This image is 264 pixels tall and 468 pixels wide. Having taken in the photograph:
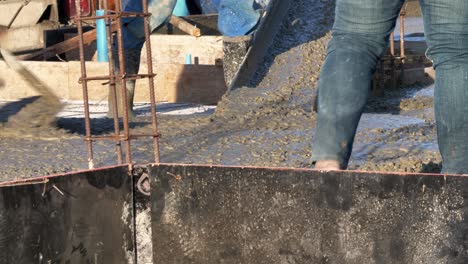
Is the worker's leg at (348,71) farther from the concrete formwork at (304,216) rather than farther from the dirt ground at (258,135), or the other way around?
the dirt ground at (258,135)

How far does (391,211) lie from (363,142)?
291 cm

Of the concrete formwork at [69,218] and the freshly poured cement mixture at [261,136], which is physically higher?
the concrete formwork at [69,218]

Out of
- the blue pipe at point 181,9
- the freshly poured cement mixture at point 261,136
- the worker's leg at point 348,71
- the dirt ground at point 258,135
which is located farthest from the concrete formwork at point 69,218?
the blue pipe at point 181,9

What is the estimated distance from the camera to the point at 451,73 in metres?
3.04

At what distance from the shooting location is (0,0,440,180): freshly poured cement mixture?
5102 millimetres

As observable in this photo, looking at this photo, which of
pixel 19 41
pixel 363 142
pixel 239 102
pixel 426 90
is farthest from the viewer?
pixel 19 41

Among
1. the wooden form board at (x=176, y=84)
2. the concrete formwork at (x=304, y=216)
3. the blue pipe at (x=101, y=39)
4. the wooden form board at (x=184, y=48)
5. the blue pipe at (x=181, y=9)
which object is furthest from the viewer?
the blue pipe at (x=181, y=9)

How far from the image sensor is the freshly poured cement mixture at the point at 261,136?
510cm

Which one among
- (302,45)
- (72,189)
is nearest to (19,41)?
(302,45)

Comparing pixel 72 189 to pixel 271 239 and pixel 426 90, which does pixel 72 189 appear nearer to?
pixel 271 239

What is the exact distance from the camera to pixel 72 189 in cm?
288

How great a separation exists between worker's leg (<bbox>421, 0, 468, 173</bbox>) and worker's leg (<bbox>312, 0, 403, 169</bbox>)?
5.9 inches

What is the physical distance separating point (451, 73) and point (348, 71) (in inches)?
13.1

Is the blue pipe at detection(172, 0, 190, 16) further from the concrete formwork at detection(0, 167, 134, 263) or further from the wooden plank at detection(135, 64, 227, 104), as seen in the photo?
the concrete formwork at detection(0, 167, 134, 263)
